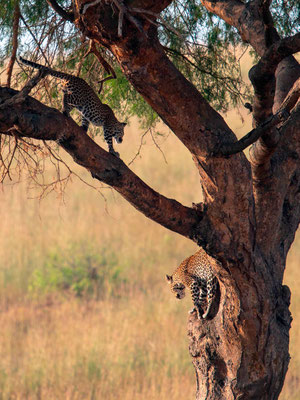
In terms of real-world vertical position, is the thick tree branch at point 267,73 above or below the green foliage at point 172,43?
below

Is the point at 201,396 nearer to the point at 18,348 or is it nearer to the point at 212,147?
the point at 212,147

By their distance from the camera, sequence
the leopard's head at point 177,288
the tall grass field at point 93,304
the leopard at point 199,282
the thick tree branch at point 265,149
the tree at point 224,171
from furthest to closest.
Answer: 1. the tall grass field at point 93,304
2. the leopard's head at point 177,288
3. the leopard at point 199,282
4. the thick tree branch at point 265,149
5. the tree at point 224,171

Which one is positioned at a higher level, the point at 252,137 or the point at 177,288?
the point at 177,288

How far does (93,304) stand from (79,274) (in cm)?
101

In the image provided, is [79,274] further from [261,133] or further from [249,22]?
[261,133]

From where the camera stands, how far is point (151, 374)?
8.71 meters

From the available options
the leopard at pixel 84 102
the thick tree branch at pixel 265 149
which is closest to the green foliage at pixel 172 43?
the leopard at pixel 84 102

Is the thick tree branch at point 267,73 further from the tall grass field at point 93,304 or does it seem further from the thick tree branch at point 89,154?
the tall grass field at point 93,304

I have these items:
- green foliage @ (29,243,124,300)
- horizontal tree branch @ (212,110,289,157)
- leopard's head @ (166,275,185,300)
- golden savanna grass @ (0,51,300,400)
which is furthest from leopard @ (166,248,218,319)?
green foliage @ (29,243,124,300)

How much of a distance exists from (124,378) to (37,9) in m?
5.78

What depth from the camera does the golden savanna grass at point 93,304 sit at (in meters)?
8.65

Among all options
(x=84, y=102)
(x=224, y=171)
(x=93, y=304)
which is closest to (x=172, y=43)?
(x=84, y=102)

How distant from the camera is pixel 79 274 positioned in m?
12.6

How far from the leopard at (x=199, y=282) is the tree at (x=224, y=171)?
0.20m
